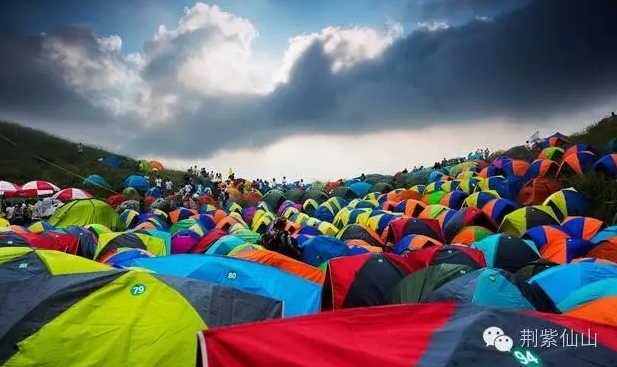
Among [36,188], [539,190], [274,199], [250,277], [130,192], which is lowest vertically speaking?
[250,277]

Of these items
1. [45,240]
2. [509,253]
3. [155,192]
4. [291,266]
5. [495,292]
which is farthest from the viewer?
[155,192]

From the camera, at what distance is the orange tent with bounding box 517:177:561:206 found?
66.3 feet

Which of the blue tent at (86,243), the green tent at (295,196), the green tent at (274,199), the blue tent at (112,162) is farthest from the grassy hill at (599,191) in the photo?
the blue tent at (112,162)

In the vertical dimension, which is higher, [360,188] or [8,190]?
[360,188]

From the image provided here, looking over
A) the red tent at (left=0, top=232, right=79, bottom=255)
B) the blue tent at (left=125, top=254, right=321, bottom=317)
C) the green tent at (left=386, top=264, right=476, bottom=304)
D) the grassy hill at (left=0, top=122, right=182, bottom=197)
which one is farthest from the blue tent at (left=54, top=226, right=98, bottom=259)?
the grassy hill at (left=0, top=122, right=182, bottom=197)

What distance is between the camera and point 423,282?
7730 millimetres

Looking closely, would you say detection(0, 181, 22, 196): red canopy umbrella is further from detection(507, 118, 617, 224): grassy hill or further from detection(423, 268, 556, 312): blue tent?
detection(507, 118, 617, 224): grassy hill

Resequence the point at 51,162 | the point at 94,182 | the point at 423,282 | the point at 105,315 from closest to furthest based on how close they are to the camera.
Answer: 1. the point at 105,315
2. the point at 423,282
3. the point at 94,182
4. the point at 51,162

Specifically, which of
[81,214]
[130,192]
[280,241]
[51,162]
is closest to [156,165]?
[51,162]

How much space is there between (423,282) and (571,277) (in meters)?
2.33

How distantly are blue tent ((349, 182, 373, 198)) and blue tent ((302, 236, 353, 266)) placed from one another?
2138 cm

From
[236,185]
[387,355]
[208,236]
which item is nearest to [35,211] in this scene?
[208,236]

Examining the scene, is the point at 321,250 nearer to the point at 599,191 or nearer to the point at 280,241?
the point at 280,241

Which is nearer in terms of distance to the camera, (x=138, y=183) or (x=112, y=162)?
(x=138, y=183)
